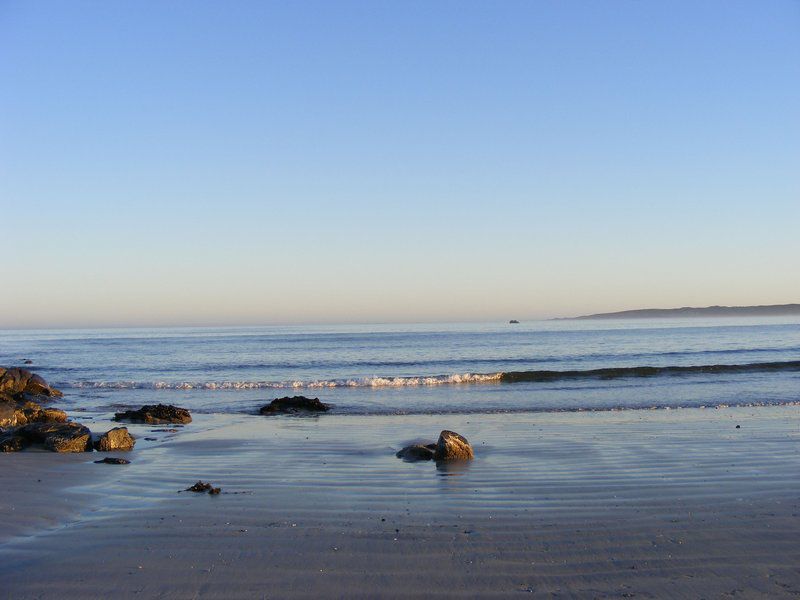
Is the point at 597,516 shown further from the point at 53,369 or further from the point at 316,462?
the point at 53,369

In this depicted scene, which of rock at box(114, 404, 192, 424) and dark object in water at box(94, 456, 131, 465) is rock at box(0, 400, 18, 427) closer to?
rock at box(114, 404, 192, 424)

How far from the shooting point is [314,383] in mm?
28688

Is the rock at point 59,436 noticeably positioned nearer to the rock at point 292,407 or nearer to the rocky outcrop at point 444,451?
the rocky outcrop at point 444,451

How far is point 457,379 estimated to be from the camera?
2906 cm

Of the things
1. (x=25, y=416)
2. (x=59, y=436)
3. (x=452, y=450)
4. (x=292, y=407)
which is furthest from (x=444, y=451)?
(x=25, y=416)

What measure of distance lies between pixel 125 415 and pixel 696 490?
48.7 feet

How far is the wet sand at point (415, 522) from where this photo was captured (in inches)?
214

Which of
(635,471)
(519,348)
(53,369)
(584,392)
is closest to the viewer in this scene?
(635,471)

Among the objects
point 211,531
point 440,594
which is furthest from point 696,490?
point 211,531

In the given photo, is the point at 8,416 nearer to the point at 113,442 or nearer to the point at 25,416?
the point at 25,416

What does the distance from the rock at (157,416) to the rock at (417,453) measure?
27.5ft

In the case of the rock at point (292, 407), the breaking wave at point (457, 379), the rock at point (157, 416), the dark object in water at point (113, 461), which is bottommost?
the breaking wave at point (457, 379)

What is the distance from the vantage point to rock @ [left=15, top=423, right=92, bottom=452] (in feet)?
40.6

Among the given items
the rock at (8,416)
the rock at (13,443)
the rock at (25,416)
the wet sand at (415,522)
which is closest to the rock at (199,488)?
the wet sand at (415,522)
